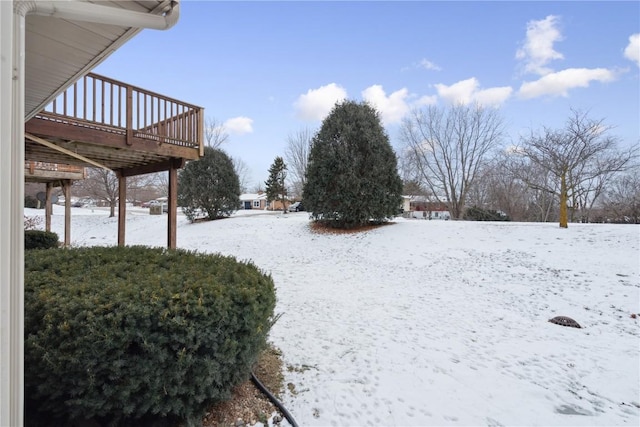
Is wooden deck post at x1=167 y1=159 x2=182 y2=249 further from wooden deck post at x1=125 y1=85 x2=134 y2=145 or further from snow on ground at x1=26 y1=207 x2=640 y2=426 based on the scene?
snow on ground at x1=26 y1=207 x2=640 y2=426

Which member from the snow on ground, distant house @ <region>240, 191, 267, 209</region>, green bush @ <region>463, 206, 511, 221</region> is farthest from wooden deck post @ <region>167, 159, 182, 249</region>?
distant house @ <region>240, 191, 267, 209</region>

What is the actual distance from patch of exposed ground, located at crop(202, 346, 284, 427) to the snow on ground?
14 centimetres

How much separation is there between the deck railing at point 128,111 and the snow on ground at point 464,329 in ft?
11.1

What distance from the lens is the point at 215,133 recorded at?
24.9 meters

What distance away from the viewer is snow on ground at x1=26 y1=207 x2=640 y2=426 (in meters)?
2.40

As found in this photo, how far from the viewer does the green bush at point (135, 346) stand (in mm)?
1623

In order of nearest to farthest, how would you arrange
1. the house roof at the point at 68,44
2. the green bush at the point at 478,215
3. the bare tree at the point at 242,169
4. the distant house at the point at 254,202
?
the house roof at the point at 68,44
the green bush at the point at 478,215
the bare tree at the point at 242,169
the distant house at the point at 254,202

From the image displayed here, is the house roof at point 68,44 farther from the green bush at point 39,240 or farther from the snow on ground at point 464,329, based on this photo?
the green bush at point 39,240

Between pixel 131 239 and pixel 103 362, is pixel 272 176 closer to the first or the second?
pixel 131 239

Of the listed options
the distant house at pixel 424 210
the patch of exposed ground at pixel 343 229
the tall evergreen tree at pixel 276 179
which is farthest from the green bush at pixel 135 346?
the distant house at pixel 424 210

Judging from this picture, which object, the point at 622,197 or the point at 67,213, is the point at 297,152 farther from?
the point at 622,197

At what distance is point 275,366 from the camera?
2.87 meters

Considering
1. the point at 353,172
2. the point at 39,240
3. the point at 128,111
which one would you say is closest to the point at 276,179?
the point at 353,172

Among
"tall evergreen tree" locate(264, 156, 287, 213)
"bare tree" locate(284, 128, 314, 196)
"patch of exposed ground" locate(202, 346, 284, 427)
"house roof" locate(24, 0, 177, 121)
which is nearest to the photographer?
"house roof" locate(24, 0, 177, 121)
